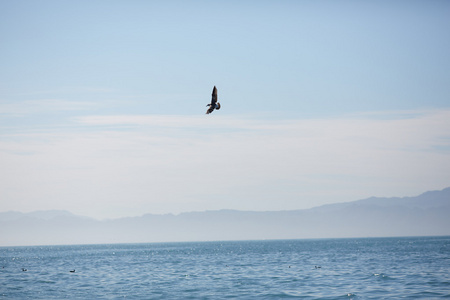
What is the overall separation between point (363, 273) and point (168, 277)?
2334 centimetres

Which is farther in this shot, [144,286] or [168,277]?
[168,277]

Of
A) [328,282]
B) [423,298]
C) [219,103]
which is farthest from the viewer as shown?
[328,282]

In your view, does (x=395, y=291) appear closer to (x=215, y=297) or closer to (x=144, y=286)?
(x=215, y=297)

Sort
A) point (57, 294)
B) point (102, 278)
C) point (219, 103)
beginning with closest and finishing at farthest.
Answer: point (219, 103), point (57, 294), point (102, 278)

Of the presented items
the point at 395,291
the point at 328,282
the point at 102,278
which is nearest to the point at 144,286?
the point at 102,278

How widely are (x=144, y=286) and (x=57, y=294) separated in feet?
28.6

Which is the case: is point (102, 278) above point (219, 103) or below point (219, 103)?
below

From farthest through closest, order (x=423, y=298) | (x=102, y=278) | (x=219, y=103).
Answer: (x=102, y=278), (x=423, y=298), (x=219, y=103)

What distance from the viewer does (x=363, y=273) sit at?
63562 millimetres

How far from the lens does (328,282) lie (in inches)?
2149

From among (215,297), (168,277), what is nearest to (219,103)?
(215,297)

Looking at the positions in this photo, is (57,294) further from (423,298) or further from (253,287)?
(423,298)

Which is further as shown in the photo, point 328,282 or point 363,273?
point 363,273

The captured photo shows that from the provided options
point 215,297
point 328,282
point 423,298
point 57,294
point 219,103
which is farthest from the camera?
point 328,282
